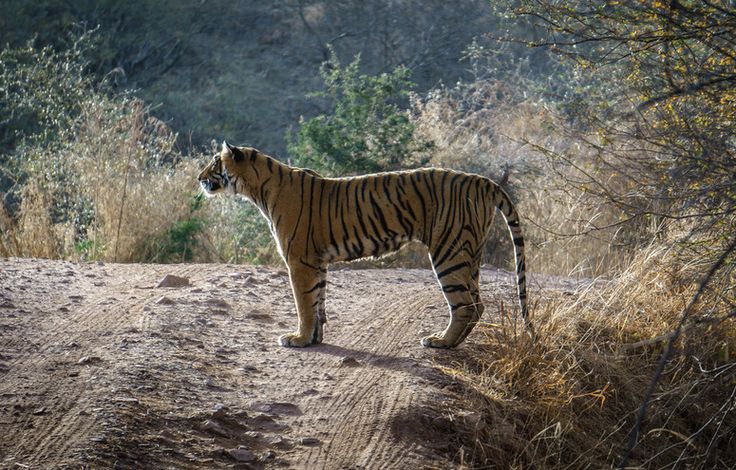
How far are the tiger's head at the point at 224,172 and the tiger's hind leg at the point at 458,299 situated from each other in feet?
5.67

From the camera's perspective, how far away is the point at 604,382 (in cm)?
728

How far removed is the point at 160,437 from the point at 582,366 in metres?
3.23

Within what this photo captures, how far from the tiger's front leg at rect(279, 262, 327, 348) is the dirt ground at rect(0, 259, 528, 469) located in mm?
94

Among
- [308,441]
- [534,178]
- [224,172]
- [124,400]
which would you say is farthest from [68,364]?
[534,178]

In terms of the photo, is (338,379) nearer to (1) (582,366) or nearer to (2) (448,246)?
(2) (448,246)

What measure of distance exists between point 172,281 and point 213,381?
2.50 meters

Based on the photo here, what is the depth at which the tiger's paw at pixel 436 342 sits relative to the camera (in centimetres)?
710

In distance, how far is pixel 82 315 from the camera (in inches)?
295

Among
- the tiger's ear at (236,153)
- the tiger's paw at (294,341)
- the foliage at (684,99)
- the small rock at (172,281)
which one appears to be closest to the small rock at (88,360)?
the tiger's paw at (294,341)

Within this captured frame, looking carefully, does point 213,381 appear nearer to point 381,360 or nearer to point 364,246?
point 381,360

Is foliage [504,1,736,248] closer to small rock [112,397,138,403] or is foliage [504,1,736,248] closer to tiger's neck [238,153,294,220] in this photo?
tiger's neck [238,153,294,220]

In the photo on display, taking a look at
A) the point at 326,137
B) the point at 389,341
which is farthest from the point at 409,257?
the point at 389,341

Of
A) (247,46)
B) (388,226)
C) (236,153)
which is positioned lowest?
(388,226)

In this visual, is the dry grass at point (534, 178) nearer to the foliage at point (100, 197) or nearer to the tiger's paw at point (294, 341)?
the foliage at point (100, 197)
